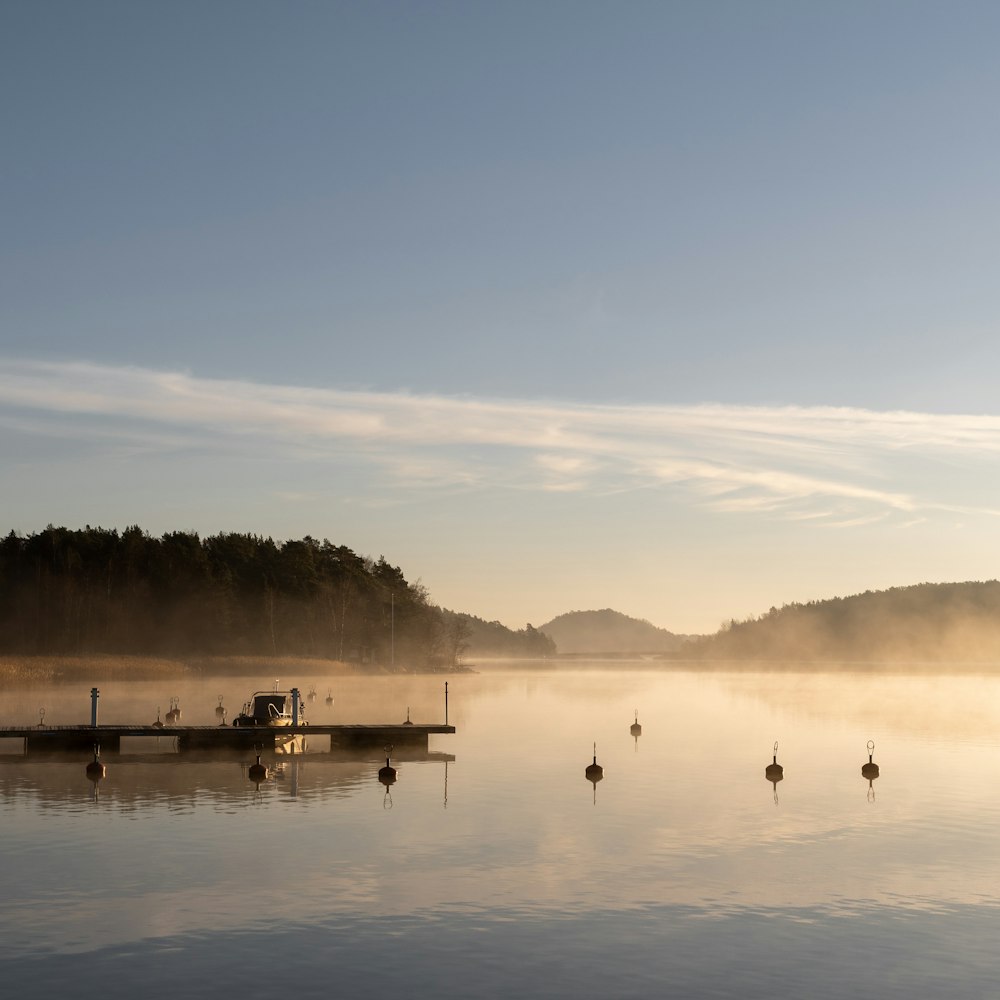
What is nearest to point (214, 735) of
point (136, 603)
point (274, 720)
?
point (274, 720)

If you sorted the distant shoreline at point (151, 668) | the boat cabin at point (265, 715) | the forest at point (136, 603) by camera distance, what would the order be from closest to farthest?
1. the boat cabin at point (265, 715)
2. the distant shoreline at point (151, 668)
3. the forest at point (136, 603)

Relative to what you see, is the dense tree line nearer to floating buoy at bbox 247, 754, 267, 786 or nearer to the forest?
the forest

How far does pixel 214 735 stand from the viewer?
234 ft

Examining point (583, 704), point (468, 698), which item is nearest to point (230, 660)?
point (468, 698)

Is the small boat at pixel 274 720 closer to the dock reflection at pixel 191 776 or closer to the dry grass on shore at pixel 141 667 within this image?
the dock reflection at pixel 191 776

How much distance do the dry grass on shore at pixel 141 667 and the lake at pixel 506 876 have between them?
70638mm

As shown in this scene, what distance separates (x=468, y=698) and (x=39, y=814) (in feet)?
306

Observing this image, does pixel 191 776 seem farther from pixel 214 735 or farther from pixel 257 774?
pixel 214 735

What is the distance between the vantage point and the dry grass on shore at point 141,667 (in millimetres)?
134375

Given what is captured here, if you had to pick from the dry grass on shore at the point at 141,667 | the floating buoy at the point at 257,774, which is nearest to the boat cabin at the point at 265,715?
the floating buoy at the point at 257,774

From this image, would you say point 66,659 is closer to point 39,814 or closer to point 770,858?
point 39,814

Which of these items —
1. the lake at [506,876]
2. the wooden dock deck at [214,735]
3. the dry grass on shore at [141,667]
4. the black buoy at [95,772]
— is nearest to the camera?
the lake at [506,876]

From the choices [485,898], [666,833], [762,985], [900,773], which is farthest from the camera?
[900,773]

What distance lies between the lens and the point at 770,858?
38656 mm
